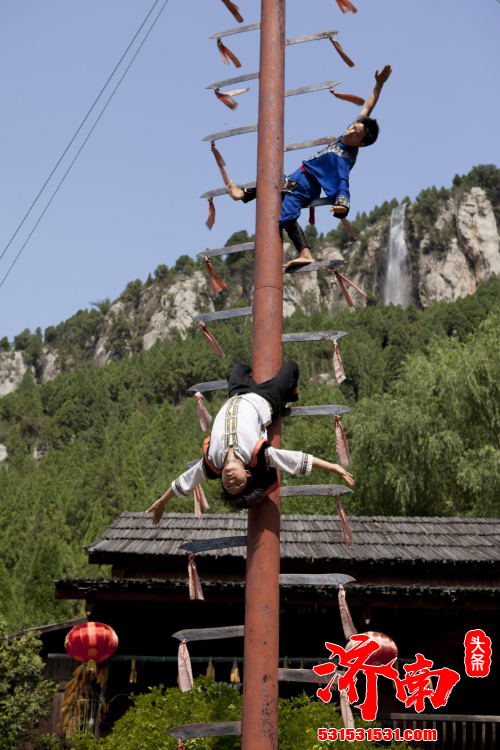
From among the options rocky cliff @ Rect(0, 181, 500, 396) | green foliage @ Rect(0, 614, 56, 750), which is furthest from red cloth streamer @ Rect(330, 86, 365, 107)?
rocky cliff @ Rect(0, 181, 500, 396)

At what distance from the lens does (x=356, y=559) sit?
436 inches

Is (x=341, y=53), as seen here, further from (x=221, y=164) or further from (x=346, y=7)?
(x=221, y=164)

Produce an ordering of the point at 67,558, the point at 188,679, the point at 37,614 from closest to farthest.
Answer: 1. the point at 188,679
2. the point at 37,614
3. the point at 67,558

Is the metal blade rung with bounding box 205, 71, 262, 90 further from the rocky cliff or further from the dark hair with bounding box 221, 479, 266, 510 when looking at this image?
the rocky cliff

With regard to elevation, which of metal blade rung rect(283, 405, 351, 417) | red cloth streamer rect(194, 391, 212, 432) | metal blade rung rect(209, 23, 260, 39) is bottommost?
metal blade rung rect(283, 405, 351, 417)

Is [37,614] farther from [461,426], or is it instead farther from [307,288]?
[307,288]

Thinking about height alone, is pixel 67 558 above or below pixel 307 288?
below

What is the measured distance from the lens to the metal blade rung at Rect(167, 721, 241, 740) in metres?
4.78

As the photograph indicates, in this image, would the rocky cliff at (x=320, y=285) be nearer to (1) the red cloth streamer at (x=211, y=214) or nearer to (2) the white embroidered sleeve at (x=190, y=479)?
(1) the red cloth streamer at (x=211, y=214)

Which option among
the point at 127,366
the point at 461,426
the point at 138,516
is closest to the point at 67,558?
the point at 461,426

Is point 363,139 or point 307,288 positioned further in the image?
point 307,288

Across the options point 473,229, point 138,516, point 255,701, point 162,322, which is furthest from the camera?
point 162,322

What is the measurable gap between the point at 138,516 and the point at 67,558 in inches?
781

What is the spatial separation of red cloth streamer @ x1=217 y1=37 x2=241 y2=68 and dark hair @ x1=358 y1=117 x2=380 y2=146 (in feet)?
4.97
